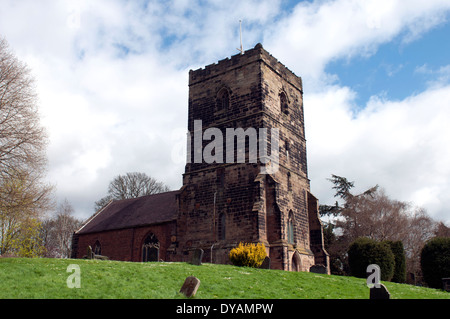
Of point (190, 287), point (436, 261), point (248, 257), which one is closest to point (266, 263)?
point (248, 257)

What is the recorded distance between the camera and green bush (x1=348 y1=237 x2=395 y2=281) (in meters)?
25.4

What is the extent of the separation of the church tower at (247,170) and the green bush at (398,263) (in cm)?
527

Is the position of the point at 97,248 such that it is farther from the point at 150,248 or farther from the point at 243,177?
the point at 243,177

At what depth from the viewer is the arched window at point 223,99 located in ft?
89.1

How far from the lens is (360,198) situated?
4222cm

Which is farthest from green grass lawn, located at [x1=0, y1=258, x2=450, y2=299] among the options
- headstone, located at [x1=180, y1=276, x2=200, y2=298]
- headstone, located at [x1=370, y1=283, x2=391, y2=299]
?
headstone, located at [x1=370, y1=283, x2=391, y2=299]

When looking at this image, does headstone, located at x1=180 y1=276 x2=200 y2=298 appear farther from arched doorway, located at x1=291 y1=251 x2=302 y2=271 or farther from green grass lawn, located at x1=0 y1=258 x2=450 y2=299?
arched doorway, located at x1=291 y1=251 x2=302 y2=271

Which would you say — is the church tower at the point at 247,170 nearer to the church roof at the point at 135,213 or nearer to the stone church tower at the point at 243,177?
the stone church tower at the point at 243,177

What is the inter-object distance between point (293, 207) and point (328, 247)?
14.1m

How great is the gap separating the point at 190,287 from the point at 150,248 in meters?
18.5

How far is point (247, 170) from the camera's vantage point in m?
24.3

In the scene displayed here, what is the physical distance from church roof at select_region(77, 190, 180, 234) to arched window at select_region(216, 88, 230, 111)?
7156 mm
